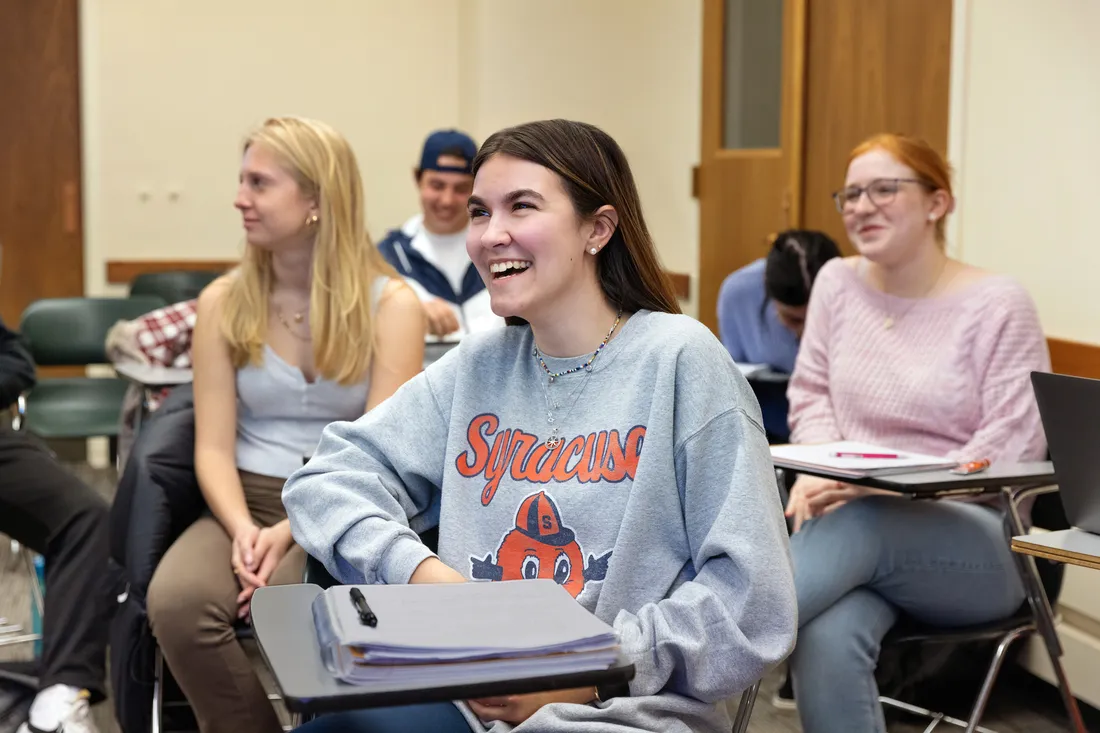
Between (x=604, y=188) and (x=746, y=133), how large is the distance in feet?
12.0

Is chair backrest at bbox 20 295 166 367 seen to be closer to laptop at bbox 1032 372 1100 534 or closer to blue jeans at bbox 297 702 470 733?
blue jeans at bbox 297 702 470 733

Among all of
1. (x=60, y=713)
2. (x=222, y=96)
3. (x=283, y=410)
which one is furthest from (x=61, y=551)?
(x=222, y=96)

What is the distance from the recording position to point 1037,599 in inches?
89.2

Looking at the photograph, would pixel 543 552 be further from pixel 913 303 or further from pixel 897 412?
pixel 913 303

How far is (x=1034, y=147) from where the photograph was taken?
3277 millimetres

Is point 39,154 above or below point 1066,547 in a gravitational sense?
above

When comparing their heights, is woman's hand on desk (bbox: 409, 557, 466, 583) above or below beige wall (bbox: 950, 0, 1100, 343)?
below

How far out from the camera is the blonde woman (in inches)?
98.1

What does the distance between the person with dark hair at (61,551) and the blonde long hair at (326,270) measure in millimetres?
658

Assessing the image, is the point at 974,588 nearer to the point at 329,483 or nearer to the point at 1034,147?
the point at 329,483

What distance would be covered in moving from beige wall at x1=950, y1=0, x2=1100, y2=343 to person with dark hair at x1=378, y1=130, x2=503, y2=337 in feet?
4.97

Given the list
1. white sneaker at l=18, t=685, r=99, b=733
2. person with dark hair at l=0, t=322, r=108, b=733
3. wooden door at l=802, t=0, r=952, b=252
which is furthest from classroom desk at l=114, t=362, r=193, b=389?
wooden door at l=802, t=0, r=952, b=252

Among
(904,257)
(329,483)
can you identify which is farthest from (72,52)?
(329,483)

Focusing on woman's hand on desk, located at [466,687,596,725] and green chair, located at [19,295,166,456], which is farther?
green chair, located at [19,295,166,456]
